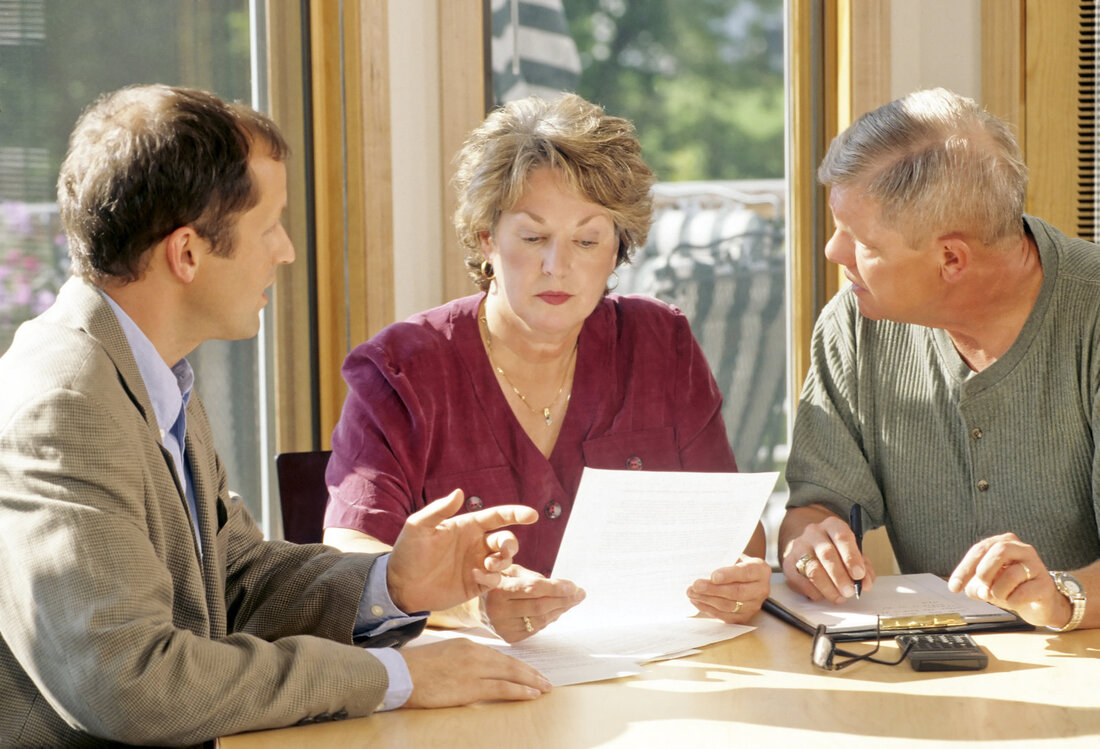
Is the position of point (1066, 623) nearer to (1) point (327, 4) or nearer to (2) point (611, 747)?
(2) point (611, 747)

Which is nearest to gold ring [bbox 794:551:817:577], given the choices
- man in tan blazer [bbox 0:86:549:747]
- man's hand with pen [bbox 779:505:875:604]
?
man's hand with pen [bbox 779:505:875:604]

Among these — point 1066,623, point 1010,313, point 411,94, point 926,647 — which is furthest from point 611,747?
point 411,94

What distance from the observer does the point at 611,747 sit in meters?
1.21

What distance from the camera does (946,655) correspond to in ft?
4.79

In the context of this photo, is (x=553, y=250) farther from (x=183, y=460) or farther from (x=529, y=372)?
(x=183, y=460)

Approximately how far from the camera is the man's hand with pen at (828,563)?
1.71 metres

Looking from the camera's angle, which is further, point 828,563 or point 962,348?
point 962,348

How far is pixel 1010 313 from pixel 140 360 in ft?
4.74

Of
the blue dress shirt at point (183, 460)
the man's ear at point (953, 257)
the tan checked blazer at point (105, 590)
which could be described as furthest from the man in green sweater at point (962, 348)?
the tan checked blazer at point (105, 590)

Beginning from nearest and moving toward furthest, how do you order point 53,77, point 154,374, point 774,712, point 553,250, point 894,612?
point 774,712 < point 154,374 < point 894,612 < point 553,250 < point 53,77

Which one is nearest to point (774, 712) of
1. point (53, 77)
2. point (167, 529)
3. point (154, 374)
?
point (167, 529)

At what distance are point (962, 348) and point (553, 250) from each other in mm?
767

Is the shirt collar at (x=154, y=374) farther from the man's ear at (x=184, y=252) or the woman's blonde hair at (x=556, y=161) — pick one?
the woman's blonde hair at (x=556, y=161)

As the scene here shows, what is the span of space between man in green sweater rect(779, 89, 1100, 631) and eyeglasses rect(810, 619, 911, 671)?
289mm
